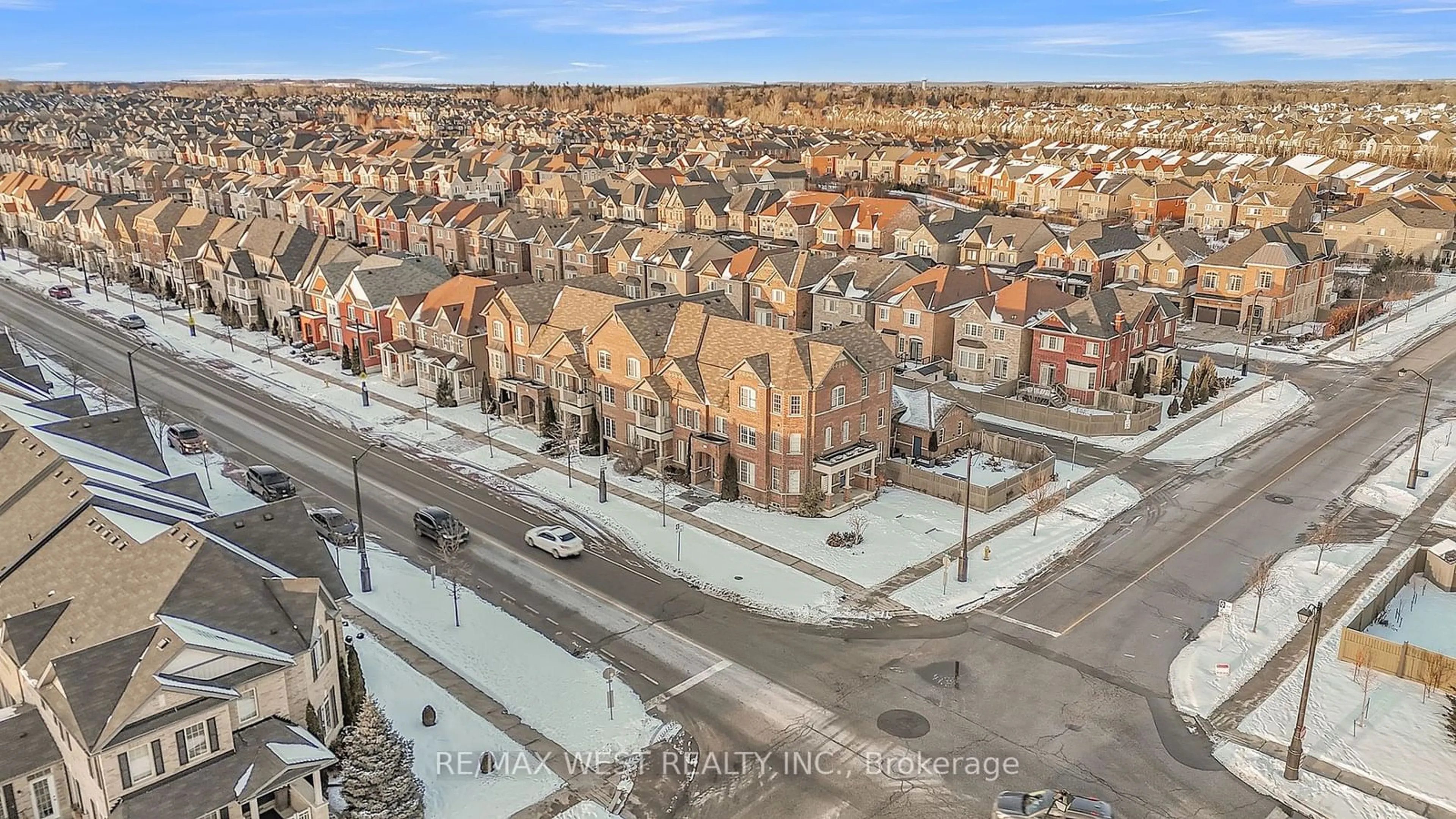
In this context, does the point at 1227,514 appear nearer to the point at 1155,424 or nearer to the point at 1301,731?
the point at 1155,424

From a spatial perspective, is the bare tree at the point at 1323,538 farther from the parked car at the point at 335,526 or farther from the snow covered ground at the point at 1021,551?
the parked car at the point at 335,526

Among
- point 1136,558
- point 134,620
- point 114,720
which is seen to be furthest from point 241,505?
point 1136,558

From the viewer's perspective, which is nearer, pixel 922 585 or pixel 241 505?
pixel 922 585

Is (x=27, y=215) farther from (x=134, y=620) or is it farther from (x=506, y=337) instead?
(x=134, y=620)

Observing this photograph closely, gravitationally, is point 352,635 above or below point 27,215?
below

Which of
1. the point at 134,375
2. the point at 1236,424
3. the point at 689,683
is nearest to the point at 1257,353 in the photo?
the point at 1236,424

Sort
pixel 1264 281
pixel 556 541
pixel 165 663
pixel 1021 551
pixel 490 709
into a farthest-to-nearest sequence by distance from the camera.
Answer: pixel 1264 281
pixel 1021 551
pixel 556 541
pixel 490 709
pixel 165 663

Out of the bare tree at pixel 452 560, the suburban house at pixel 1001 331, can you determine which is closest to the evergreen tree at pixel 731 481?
the bare tree at pixel 452 560
